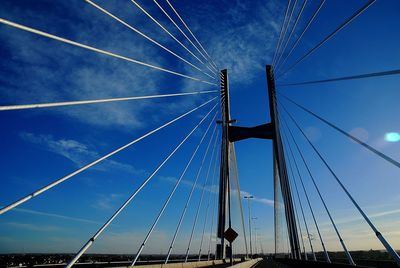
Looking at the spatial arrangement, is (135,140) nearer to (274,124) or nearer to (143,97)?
(143,97)

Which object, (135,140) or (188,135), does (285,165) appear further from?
(135,140)

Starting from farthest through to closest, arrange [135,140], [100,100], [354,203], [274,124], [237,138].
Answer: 1. [237,138]
2. [274,124]
3. [354,203]
4. [135,140]
5. [100,100]

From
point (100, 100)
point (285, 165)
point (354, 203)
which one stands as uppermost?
point (285, 165)

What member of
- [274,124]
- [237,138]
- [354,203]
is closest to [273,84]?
[274,124]

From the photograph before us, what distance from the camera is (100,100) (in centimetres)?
690

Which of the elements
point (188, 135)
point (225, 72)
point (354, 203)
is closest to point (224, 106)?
point (225, 72)

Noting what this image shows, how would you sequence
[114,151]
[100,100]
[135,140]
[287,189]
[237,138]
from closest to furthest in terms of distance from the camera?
1. [100,100]
2. [114,151]
3. [135,140]
4. [287,189]
5. [237,138]

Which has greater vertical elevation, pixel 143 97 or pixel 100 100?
pixel 143 97

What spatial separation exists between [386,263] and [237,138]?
12.8m

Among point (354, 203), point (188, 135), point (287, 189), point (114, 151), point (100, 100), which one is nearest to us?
point (100, 100)

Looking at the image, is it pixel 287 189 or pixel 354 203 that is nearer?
pixel 354 203

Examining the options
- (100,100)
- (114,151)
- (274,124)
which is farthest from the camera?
(274,124)

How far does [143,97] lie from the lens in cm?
883

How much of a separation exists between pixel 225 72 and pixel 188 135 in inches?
424
